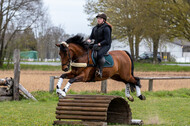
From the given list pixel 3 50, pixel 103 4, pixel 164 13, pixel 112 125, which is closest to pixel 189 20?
pixel 164 13

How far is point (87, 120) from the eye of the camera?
23.9ft

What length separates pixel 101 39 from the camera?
822 cm

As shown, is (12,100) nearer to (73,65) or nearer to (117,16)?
(73,65)

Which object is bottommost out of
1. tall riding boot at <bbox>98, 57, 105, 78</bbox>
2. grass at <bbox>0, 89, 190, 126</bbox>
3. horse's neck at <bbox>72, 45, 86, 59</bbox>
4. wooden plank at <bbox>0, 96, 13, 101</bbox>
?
grass at <bbox>0, 89, 190, 126</bbox>

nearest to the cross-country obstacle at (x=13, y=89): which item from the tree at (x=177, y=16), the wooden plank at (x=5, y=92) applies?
Result: the wooden plank at (x=5, y=92)

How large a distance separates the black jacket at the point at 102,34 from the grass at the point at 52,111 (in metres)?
2.42

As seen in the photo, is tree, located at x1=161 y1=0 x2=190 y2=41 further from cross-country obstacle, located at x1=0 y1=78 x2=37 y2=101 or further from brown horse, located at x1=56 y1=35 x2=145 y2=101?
brown horse, located at x1=56 y1=35 x2=145 y2=101

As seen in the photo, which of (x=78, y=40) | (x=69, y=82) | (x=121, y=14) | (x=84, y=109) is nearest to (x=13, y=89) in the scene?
(x=78, y=40)

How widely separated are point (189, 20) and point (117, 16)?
9.08m

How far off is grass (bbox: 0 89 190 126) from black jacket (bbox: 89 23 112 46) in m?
2.42

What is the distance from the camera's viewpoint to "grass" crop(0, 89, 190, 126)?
841 cm

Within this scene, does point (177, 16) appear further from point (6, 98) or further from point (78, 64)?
point (78, 64)

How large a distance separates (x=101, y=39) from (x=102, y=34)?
0.13m

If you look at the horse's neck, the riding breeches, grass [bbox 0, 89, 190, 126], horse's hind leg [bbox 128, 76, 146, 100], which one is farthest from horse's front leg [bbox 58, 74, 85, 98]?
horse's hind leg [bbox 128, 76, 146, 100]
